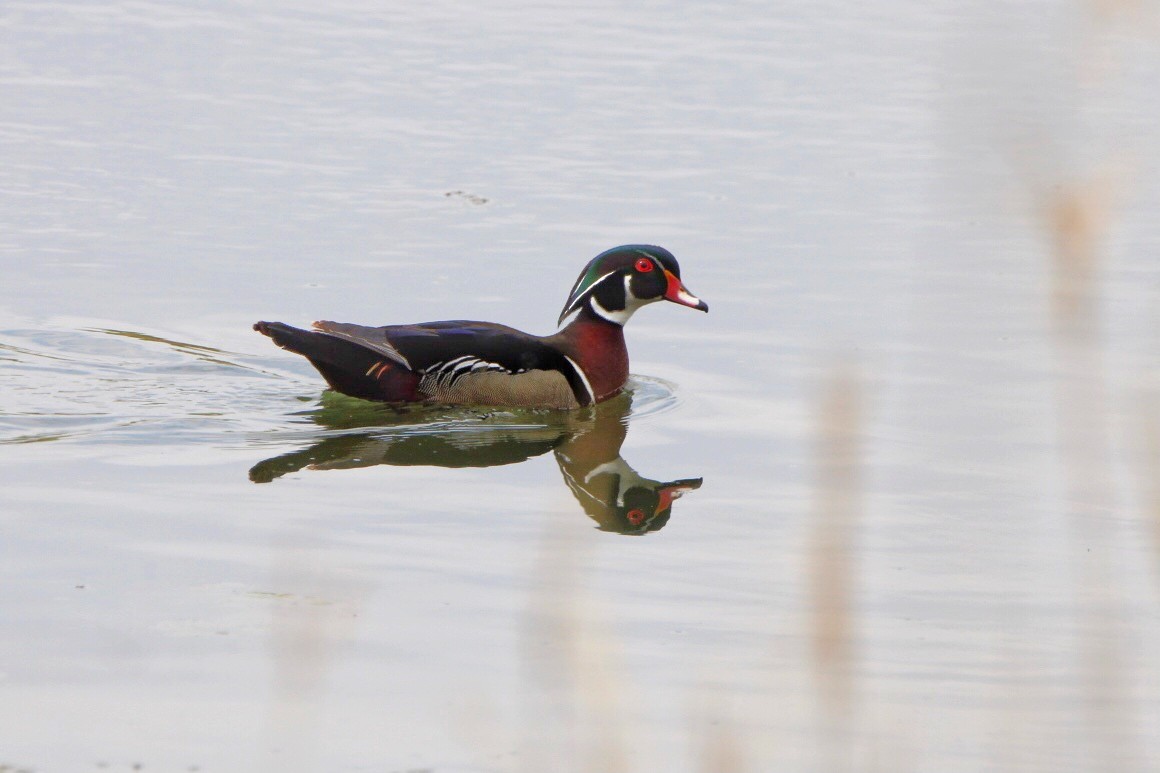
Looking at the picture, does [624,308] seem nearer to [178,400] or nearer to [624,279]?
[624,279]

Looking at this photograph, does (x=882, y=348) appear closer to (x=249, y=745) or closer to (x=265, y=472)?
(x=265, y=472)

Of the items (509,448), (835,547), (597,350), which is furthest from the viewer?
(597,350)

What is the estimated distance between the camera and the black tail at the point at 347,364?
873 centimetres

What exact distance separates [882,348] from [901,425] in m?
1.12

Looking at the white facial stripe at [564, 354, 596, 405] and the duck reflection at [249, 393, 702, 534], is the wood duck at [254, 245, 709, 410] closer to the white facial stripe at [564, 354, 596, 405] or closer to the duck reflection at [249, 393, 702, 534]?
the white facial stripe at [564, 354, 596, 405]

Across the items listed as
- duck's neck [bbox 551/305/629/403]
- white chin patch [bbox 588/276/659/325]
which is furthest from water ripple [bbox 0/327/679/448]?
white chin patch [bbox 588/276/659/325]

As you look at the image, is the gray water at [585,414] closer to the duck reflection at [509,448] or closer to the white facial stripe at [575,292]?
the duck reflection at [509,448]

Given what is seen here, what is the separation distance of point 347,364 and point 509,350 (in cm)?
82

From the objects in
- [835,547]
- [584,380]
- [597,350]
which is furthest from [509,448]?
[835,547]

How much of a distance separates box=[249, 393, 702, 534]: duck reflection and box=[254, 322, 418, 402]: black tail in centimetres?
10

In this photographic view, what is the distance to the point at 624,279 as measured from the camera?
9664 mm

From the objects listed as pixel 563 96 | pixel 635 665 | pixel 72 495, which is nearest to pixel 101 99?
pixel 563 96

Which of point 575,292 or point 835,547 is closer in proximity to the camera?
point 835,547

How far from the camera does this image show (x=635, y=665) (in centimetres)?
528
